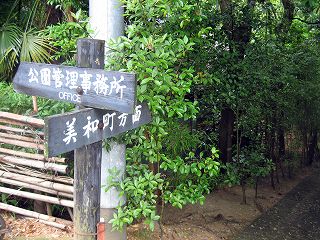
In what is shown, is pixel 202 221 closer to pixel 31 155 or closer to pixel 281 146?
pixel 31 155

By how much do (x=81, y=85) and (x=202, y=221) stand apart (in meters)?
3.88

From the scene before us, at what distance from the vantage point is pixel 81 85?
2453 mm

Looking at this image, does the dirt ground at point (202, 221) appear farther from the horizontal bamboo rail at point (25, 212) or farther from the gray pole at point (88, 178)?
the gray pole at point (88, 178)

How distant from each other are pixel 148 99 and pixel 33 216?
2.57m

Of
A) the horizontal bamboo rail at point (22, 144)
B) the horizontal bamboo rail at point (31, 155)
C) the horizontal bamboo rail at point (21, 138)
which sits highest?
the horizontal bamboo rail at point (21, 138)

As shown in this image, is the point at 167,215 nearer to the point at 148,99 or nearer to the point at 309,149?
the point at 148,99

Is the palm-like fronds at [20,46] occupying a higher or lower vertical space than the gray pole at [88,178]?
higher

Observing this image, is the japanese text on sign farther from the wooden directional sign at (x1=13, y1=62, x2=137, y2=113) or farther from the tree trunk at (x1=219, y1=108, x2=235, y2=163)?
the tree trunk at (x1=219, y1=108, x2=235, y2=163)

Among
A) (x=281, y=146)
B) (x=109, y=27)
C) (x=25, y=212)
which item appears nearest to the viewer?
(x=109, y=27)

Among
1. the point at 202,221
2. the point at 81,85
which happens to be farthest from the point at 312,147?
the point at 81,85

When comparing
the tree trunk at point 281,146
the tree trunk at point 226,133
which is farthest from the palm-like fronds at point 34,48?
the tree trunk at point 281,146

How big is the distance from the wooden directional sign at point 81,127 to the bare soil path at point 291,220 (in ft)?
12.0

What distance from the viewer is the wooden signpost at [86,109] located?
7.46 ft

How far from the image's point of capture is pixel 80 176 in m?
2.56
